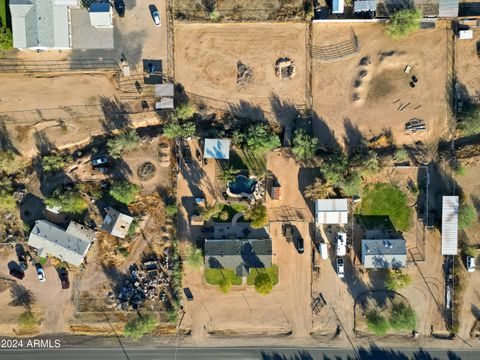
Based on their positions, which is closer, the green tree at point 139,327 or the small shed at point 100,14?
the small shed at point 100,14

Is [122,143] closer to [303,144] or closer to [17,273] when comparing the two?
[17,273]

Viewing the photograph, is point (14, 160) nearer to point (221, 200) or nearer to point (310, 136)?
point (221, 200)

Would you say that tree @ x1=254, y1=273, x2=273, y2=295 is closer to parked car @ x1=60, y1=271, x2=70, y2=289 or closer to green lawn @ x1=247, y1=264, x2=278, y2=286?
green lawn @ x1=247, y1=264, x2=278, y2=286

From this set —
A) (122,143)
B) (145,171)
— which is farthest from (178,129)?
(122,143)

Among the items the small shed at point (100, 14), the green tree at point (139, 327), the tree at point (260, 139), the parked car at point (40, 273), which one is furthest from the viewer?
the parked car at point (40, 273)

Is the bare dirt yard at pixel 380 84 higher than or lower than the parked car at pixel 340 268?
higher

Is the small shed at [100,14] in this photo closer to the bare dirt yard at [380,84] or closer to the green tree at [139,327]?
the bare dirt yard at [380,84]

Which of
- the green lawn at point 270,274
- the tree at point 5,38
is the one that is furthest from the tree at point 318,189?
the tree at point 5,38

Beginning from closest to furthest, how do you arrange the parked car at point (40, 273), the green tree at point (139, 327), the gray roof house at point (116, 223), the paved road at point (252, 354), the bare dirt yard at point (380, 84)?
1. the green tree at point (139, 327)
2. the gray roof house at point (116, 223)
3. the bare dirt yard at point (380, 84)
4. the parked car at point (40, 273)
5. the paved road at point (252, 354)
